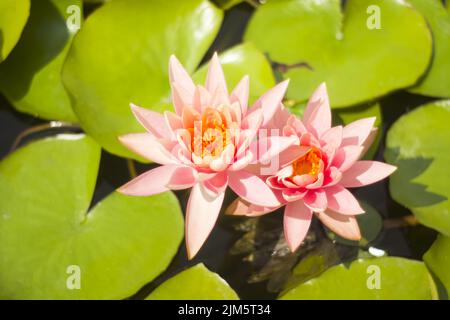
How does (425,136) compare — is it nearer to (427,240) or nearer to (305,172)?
(427,240)

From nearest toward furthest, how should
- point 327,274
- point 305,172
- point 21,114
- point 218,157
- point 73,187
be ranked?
point 218,157, point 305,172, point 327,274, point 73,187, point 21,114

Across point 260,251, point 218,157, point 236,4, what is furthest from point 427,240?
point 236,4

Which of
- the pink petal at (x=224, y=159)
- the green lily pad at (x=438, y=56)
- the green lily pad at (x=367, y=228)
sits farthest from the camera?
the green lily pad at (x=438, y=56)

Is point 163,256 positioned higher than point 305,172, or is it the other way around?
point 305,172

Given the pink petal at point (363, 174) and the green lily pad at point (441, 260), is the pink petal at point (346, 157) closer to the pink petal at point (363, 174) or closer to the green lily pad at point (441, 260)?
the pink petal at point (363, 174)

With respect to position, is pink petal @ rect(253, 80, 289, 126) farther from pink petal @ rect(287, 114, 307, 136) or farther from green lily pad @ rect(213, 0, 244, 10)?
green lily pad @ rect(213, 0, 244, 10)

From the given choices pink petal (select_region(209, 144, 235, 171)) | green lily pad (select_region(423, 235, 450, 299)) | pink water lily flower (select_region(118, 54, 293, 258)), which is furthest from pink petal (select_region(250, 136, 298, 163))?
green lily pad (select_region(423, 235, 450, 299))

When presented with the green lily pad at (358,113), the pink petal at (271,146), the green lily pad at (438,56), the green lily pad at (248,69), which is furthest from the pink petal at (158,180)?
the green lily pad at (438,56)

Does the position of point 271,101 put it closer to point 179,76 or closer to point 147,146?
point 179,76
